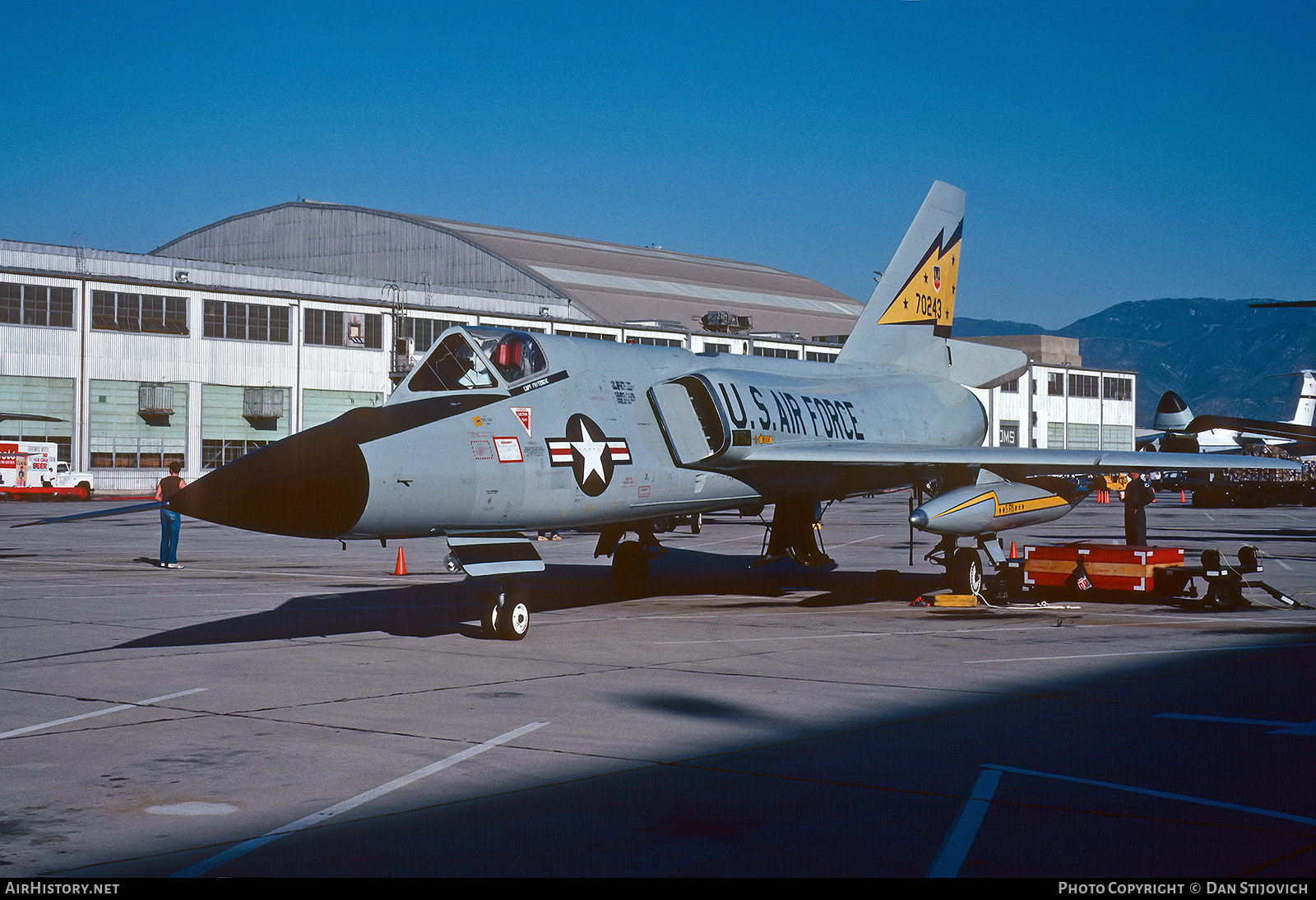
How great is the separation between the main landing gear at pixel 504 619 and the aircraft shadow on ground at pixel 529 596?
14 centimetres

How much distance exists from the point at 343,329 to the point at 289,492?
53887 millimetres

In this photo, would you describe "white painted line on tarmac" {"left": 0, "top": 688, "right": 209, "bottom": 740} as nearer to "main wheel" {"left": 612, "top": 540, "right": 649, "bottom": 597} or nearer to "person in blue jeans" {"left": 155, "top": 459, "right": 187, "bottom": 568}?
"main wheel" {"left": 612, "top": 540, "right": 649, "bottom": 597}

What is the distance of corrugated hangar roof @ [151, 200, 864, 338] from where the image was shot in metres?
79.5

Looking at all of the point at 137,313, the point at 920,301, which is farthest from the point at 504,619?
the point at 137,313

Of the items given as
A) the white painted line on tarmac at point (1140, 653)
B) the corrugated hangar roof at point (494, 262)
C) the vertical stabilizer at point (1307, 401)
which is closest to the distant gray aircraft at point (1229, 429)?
the vertical stabilizer at point (1307, 401)

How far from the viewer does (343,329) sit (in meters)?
62.3

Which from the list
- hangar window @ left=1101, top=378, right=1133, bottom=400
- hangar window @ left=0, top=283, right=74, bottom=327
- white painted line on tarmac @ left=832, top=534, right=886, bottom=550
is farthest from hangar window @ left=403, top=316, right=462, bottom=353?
hangar window @ left=1101, top=378, right=1133, bottom=400

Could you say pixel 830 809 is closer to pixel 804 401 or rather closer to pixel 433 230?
pixel 804 401

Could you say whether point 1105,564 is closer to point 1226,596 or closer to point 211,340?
point 1226,596

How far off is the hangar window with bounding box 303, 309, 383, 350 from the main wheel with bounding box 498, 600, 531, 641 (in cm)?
5112

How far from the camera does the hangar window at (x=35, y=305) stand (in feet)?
178

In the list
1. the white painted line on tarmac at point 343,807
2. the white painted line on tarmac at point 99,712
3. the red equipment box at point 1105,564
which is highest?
the red equipment box at point 1105,564

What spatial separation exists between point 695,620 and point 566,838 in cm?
943

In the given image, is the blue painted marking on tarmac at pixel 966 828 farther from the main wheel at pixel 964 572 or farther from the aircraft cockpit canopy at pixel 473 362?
the main wheel at pixel 964 572
